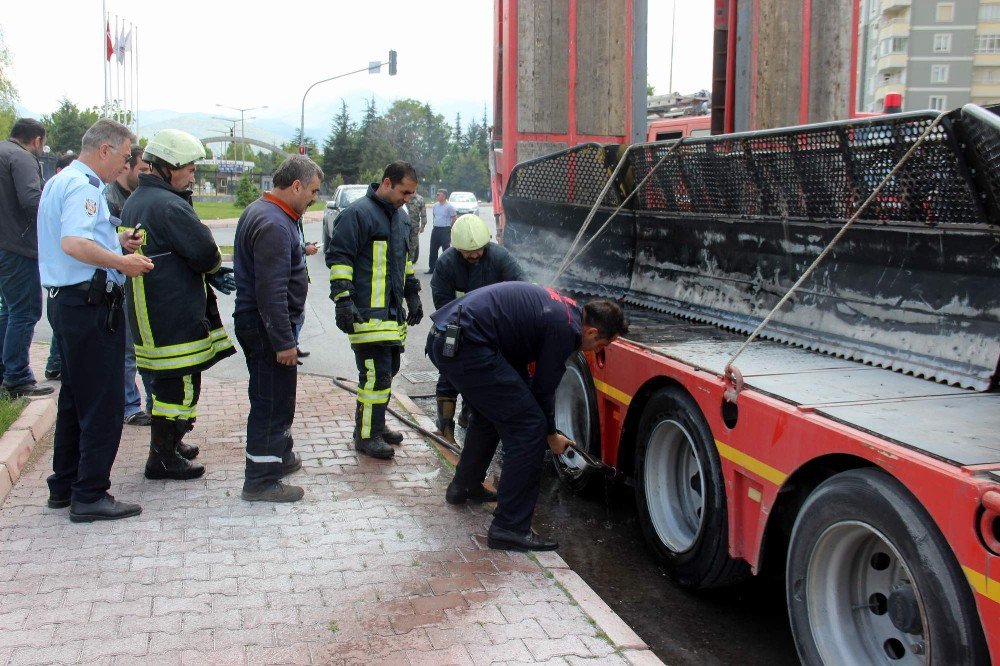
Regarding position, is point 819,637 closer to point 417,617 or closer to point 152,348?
point 417,617

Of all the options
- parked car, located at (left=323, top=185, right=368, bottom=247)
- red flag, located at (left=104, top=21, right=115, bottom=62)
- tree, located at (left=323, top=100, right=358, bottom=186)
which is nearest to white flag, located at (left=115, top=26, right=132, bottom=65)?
red flag, located at (left=104, top=21, right=115, bottom=62)

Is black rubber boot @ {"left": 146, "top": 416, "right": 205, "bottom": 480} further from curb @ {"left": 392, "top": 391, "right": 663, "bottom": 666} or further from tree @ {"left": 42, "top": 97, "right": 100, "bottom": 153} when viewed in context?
tree @ {"left": 42, "top": 97, "right": 100, "bottom": 153}

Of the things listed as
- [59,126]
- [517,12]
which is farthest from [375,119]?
[517,12]

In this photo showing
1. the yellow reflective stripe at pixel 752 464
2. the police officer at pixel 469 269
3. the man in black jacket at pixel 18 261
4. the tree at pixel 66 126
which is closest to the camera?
the yellow reflective stripe at pixel 752 464

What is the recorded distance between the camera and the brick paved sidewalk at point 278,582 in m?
3.14

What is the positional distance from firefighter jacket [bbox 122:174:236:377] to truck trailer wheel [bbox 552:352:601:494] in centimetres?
209

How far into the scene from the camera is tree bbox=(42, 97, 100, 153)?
5375cm

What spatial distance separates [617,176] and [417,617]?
11.0 ft

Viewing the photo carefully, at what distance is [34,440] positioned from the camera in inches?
210

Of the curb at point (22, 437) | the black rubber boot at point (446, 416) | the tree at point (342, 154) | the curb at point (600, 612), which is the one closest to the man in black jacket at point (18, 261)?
the curb at point (22, 437)

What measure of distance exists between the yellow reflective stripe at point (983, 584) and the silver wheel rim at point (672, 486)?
5.87ft

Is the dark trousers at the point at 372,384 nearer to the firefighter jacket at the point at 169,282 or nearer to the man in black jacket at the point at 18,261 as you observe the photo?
the firefighter jacket at the point at 169,282

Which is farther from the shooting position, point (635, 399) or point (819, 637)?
point (635, 399)

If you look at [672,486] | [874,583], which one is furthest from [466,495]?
[874,583]
